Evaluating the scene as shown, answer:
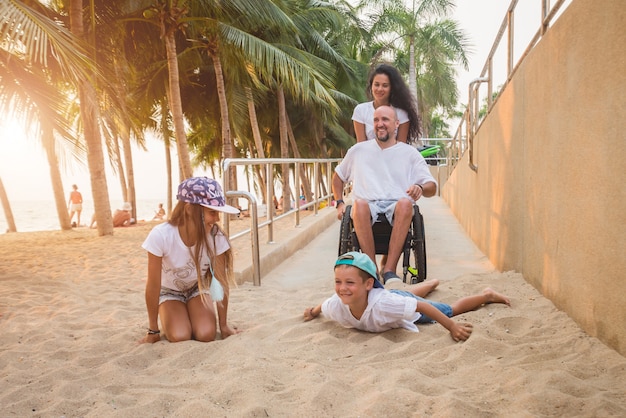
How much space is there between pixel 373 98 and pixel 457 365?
290cm

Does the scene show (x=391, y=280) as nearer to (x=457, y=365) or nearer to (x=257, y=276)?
(x=257, y=276)

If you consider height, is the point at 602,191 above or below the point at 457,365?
above

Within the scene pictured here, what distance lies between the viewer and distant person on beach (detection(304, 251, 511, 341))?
306cm

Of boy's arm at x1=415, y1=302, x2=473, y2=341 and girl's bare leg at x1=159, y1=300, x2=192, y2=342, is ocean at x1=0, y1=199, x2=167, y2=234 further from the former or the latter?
boy's arm at x1=415, y1=302, x2=473, y2=341

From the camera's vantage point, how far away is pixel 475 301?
350 cm

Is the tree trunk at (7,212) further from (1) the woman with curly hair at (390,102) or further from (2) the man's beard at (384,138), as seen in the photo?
(2) the man's beard at (384,138)

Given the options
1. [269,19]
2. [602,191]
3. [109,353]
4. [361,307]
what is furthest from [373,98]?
[269,19]

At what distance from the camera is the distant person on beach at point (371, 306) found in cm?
306

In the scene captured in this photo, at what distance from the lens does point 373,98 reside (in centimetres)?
501

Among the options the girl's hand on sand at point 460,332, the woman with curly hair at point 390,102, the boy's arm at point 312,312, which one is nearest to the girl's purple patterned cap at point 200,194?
the boy's arm at point 312,312

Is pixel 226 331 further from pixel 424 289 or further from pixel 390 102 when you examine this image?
pixel 390 102

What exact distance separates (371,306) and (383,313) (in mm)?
73

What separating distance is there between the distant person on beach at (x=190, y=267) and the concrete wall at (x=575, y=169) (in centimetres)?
181

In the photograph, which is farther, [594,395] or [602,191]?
[602,191]
